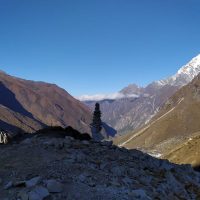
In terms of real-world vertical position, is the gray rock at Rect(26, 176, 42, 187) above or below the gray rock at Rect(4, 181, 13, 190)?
above

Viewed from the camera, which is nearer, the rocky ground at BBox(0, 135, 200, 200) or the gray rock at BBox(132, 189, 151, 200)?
the rocky ground at BBox(0, 135, 200, 200)

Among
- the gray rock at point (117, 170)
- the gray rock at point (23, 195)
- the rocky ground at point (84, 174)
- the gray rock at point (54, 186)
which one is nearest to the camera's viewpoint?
the gray rock at point (23, 195)

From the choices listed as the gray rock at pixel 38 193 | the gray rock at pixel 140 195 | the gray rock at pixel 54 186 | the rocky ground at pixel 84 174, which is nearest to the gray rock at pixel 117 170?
the rocky ground at pixel 84 174

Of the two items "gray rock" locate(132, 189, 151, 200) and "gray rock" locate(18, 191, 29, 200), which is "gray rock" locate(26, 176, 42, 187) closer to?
"gray rock" locate(18, 191, 29, 200)

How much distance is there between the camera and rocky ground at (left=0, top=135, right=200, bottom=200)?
26500mm

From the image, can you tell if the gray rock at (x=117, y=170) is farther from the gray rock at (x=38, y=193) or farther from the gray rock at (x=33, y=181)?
the gray rock at (x=38, y=193)

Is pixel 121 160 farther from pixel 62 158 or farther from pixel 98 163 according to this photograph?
pixel 62 158

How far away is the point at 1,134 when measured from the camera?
2717 inches

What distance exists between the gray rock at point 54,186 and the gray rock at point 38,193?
518 mm

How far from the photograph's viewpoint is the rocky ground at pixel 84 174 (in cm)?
2650

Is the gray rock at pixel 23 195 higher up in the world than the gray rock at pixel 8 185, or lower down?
lower down

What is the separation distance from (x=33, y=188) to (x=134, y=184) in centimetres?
826

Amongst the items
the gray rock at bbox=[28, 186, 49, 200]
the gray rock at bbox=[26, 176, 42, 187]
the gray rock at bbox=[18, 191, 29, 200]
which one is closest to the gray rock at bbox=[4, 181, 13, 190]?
the gray rock at bbox=[26, 176, 42, 187]

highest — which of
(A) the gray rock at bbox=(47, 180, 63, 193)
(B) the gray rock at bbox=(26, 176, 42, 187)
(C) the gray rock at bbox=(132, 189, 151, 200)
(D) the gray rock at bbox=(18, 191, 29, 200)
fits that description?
(B) the gray rock at bbox=(26, 176, 42, 187)
